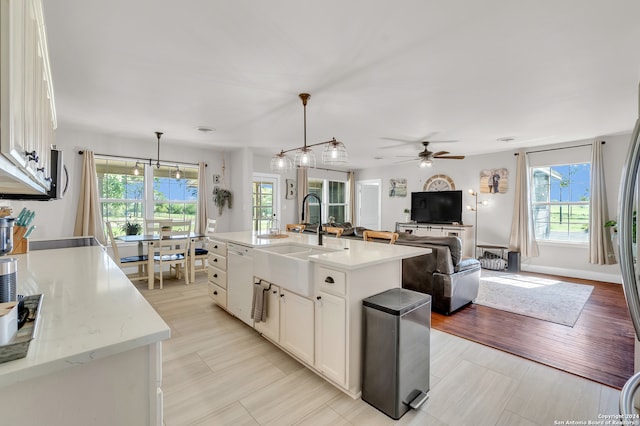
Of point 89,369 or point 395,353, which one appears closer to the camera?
point 89,369

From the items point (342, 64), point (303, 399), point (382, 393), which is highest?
point (342, 64)

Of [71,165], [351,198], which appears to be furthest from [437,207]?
[71,165]

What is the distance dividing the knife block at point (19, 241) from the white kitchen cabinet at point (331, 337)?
7.93 ft

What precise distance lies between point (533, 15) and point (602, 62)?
118 centimetres

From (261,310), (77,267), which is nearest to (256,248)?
(261,310)

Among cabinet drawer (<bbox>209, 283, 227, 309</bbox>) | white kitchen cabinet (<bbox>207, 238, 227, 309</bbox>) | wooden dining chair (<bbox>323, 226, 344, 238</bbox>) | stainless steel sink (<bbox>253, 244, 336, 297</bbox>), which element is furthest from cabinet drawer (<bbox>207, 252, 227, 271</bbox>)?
wooden dining chair (<bbox>323, 226, 344, 238</bbox>)

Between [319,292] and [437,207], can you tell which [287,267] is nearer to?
[319,292]

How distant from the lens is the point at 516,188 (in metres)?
6.16

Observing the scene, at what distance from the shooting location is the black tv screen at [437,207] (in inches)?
277

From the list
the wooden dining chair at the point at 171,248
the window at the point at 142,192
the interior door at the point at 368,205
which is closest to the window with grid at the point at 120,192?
the window at the point at 142,192

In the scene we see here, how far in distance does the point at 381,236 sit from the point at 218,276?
2094mm

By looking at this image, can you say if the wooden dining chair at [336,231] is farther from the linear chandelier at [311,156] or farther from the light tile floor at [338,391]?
the light tile floor at [338,391]

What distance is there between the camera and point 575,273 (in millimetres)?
5547

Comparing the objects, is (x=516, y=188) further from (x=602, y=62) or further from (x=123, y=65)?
(x=123, y=65)
